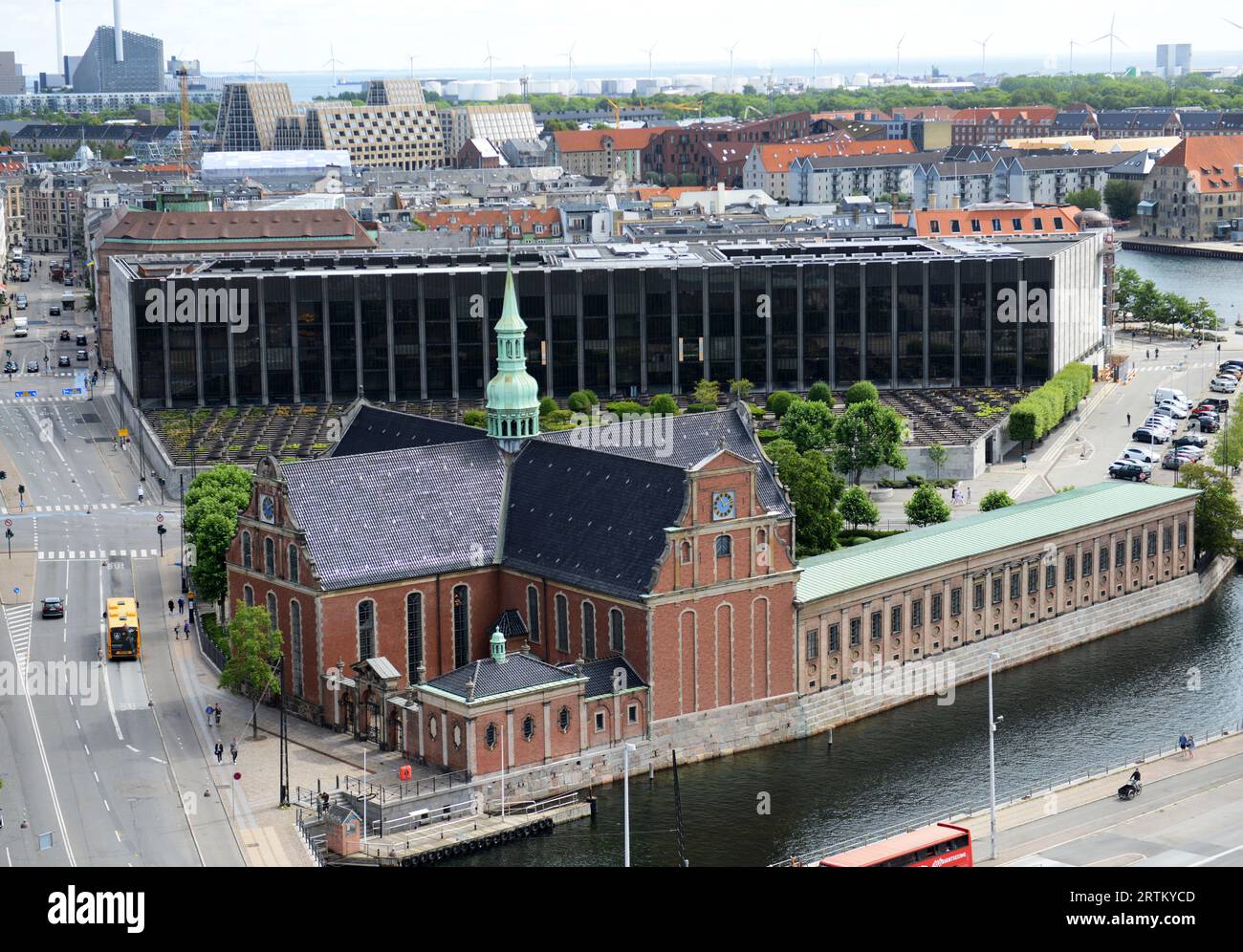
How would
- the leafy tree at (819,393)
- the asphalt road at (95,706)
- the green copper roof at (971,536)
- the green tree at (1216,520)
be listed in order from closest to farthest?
the asphalt road at (95,706)
the green copper roof at (971,536)
the green tree at (1216,520)
the leafy tree at (819,393)

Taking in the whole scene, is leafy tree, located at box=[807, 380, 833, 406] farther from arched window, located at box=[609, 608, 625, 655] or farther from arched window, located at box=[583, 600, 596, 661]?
arched window, located at box=[609, 608, 625, 655]

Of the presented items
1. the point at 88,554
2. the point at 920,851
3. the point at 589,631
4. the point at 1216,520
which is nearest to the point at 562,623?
the point at 589,631

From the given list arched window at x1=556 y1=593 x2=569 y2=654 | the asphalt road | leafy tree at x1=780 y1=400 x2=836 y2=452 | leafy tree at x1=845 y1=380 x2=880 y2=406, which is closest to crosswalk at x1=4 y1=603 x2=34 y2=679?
the asphalt road

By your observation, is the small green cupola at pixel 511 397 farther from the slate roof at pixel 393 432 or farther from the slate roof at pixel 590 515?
the slate roof at pixel 393 432

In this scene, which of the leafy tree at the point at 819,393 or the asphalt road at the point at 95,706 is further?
the leafy tree at the point at 819,393

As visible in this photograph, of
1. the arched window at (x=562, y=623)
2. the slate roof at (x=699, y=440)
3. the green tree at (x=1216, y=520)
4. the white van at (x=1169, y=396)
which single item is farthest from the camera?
the white van at (x=1169, y=396)

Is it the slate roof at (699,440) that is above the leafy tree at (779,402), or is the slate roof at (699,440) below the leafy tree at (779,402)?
above

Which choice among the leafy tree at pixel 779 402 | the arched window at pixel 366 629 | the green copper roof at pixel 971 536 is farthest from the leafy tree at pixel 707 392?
the arched window at pixel 366 629
